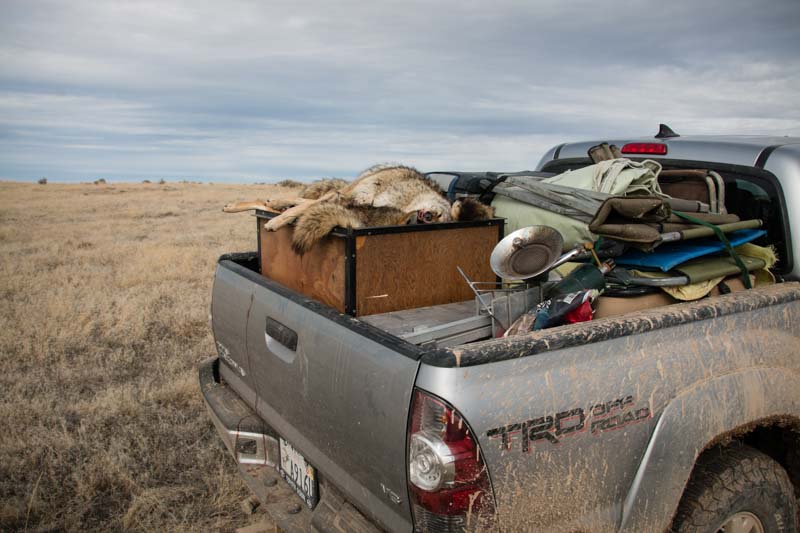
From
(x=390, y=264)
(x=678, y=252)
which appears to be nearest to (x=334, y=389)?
(x=390, y=264)

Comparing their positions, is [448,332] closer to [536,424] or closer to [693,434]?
[536,424]

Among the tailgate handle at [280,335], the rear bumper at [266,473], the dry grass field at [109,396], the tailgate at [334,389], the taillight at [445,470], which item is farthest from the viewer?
the dry grass field at [109,396]

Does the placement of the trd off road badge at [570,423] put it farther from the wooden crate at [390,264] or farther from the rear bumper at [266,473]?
the wooden crate at [390,264]

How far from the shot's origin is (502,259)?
2768 millimetres

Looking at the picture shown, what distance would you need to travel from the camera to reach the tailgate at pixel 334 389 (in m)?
1.99

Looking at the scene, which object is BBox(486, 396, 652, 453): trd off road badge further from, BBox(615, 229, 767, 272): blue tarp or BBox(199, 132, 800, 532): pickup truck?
BBox(615, 229, 767, 272): blue tarp

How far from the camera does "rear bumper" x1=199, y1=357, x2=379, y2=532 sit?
2.33 metres

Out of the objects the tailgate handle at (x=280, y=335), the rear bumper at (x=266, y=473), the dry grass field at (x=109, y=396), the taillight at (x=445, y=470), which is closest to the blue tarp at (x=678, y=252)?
the taillight at (x=445, y=470)

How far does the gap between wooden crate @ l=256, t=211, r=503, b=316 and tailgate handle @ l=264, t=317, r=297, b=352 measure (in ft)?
0.96

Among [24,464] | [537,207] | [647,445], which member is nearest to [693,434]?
[647,445]

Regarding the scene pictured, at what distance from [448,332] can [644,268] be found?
1.02 meters

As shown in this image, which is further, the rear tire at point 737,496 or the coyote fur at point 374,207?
the coyote fur at point 374,207

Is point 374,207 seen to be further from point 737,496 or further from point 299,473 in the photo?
point 737,496

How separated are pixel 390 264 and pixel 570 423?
1196mm
